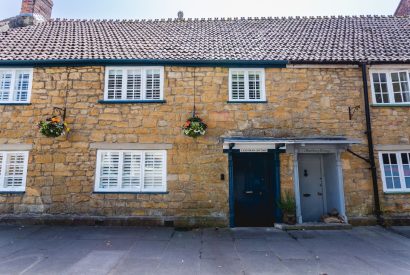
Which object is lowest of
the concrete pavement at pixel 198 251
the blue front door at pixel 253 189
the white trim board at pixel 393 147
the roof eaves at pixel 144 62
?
the concrete pavement at pixel 198 251

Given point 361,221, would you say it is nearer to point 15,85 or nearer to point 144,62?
point 144,62

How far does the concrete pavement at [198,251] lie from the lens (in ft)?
17.3

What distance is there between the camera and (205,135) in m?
8.73

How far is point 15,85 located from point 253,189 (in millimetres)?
9247

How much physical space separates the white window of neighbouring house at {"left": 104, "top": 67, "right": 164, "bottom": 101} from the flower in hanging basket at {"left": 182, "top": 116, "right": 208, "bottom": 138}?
155cm

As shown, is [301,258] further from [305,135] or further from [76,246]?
[76,246]

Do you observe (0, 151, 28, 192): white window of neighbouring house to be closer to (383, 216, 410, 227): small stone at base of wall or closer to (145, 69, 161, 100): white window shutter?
(145, 69, 161, 100): white window shutter

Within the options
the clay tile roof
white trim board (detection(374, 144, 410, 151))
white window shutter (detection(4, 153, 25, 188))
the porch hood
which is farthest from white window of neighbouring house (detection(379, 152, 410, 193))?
white window shutter (detection(4, 153, 25, 188))

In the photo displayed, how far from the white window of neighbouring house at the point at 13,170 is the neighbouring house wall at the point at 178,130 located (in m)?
0.27

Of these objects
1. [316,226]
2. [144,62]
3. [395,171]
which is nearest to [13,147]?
[144,62]

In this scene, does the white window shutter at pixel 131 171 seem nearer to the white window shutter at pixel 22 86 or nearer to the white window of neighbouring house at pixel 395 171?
the white window shutter at pixel 22 86

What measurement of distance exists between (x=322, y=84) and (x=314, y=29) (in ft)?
13.8

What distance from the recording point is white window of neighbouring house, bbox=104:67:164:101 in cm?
907

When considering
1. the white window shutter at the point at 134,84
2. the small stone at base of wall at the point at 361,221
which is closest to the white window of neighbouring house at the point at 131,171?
the white window shutter at the point at 134,84
